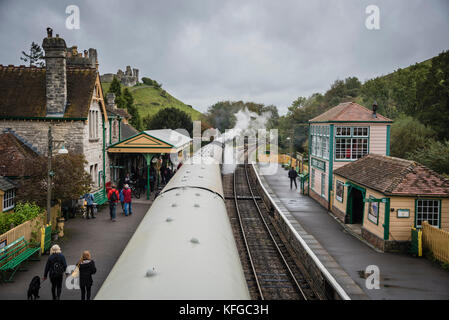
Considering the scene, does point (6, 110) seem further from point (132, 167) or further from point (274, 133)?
point (274, 133)

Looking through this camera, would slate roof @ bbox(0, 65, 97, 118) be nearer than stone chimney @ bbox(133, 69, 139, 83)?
Yes

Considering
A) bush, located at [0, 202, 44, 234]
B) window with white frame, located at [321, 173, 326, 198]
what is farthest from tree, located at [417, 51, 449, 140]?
bush, located at [0, 202, 44, 234]

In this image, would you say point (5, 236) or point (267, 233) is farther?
point (267, 233)

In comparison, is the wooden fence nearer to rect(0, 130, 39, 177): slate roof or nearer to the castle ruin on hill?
rect(0, 130, 39, 177): slate roof

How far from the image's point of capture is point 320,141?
22547 mm

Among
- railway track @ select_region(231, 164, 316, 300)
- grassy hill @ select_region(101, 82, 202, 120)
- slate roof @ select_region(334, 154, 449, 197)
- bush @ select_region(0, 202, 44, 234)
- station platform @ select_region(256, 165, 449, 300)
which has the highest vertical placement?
grassy hill @ select_region(101, 82, 202, 120)

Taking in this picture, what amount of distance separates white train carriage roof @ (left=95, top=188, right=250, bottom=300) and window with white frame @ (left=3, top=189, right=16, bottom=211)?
8.88m

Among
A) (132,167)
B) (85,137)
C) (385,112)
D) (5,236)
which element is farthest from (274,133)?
(5,236)

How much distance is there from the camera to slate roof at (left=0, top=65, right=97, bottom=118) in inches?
728

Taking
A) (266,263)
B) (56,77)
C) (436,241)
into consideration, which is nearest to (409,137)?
(436,241)

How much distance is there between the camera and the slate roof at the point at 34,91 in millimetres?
18484

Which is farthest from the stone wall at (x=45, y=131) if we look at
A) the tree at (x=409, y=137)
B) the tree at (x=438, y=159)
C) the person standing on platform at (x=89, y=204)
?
the tree at (x=409, y=137)

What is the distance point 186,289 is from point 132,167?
23.5 m
